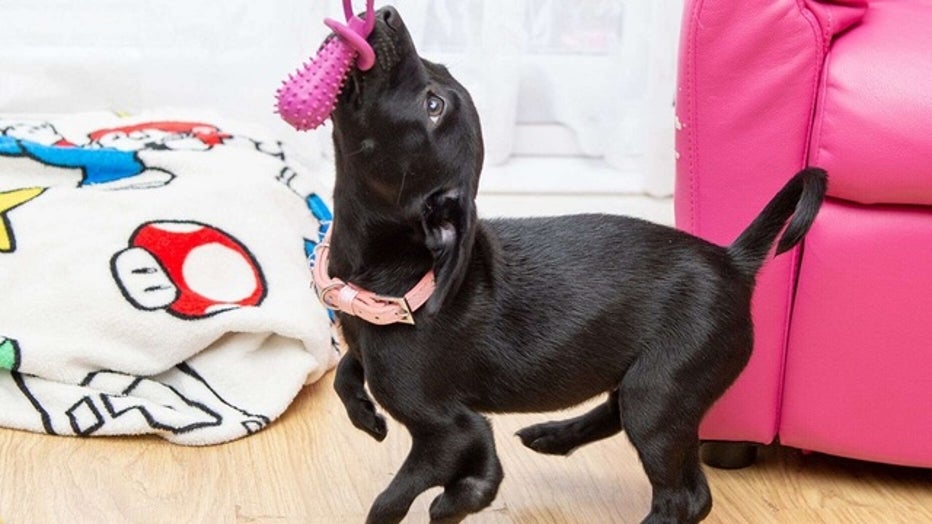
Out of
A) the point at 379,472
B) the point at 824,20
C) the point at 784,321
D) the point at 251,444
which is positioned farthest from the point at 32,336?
the point at 824,20

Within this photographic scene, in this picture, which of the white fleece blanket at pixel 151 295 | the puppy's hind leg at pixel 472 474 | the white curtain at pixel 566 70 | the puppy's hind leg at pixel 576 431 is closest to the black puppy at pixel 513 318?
the puppy's hind leg at pixel 472 474

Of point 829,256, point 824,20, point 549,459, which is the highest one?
point 824,20

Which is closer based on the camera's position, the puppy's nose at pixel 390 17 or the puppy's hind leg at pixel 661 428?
the puppy's nose at pixel 390 17

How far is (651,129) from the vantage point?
7.27ft

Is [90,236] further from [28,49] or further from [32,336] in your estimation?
[28,49]

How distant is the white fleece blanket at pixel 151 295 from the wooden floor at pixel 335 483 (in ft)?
0.16

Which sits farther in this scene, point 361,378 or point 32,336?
point 32,336

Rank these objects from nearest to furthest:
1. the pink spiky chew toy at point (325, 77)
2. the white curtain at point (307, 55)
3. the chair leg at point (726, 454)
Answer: the pink spiky chew toy at point (325, 77) → the chair leg at point (726, 454) → the white curtain at point (307, 55)

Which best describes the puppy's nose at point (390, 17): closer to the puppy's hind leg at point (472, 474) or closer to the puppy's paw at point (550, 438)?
the puppy's hind leg at point (472, 474)

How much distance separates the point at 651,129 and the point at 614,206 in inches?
6.7

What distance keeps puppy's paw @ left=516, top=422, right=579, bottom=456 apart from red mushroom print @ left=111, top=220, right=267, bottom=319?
45 centimetres

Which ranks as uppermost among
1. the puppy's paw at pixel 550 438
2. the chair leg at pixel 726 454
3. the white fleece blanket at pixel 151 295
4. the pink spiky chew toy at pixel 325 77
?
the pink spiky chew toy at pixel 325 77

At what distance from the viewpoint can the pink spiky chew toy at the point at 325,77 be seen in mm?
980

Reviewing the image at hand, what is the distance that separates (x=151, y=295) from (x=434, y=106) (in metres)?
0.73
